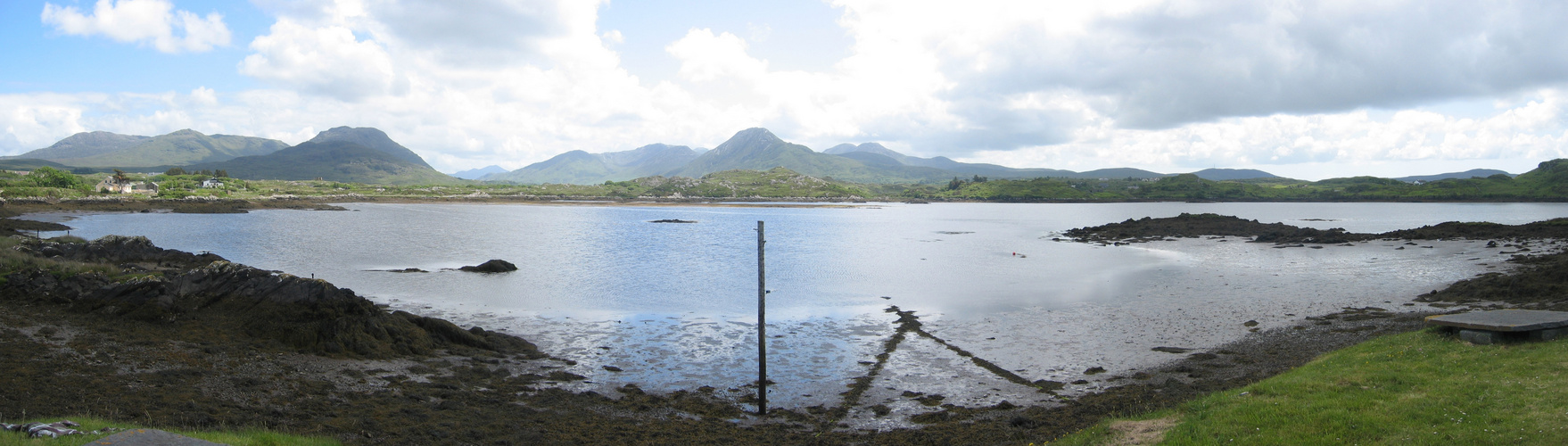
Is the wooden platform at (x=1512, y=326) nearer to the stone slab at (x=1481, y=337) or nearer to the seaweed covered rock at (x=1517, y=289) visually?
the stone slab at (x=1481, y=337)

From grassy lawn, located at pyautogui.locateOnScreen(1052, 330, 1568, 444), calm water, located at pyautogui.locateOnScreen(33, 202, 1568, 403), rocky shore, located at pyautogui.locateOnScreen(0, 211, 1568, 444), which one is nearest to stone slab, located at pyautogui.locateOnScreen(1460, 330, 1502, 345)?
grassy lawn, located at pyautogui.locateOnScreen(1052, 330, 1568, 444)

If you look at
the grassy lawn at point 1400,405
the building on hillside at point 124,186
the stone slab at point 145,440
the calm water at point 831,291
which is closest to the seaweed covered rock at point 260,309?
the calm water at point 831,291

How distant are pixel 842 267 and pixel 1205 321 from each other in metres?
23.1

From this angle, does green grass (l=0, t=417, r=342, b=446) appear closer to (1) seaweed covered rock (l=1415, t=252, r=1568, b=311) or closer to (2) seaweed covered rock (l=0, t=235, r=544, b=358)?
(2) seaweed covered rock (l=0, t=235, r=544, b=358)

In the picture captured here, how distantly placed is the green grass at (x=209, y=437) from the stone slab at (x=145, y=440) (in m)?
0.57

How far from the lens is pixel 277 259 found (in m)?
42.8

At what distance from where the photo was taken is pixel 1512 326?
13.1 meters

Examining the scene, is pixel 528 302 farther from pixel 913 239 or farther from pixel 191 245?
pixel 913 239

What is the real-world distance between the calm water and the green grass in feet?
25.1

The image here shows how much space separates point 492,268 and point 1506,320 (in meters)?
39.4

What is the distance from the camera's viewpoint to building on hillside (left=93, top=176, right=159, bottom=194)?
438 ft

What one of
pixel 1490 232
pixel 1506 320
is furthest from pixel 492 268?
pixel 1490 232

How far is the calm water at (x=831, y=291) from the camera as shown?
66.8ft

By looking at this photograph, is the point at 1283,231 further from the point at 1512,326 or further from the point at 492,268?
the point at 492,268
